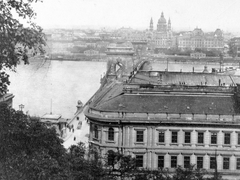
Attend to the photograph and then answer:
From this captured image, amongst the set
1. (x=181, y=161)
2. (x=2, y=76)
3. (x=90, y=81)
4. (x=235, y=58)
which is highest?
(x=235, y=58)

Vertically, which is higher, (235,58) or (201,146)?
(235,58)

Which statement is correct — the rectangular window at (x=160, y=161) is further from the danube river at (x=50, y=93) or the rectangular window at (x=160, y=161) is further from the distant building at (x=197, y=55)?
the distant building at (x=197, y=55)

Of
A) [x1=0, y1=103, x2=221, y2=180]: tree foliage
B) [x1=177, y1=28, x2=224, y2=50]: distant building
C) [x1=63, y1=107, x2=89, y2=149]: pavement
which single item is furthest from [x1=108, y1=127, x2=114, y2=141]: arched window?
[x1=177, y1=28, x2=224, y2=50]: distant building

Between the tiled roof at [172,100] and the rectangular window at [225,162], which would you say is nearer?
the rectangular window at [225,162]

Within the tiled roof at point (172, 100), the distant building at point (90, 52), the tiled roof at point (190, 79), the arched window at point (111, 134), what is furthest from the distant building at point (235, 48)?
the arched window at point (111, 134)

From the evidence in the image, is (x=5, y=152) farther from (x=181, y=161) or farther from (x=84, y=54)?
(x=84, y=54)

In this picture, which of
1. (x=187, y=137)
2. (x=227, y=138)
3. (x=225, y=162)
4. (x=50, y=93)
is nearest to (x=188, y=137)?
(x=187, y=137)

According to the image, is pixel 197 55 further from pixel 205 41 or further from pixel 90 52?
pixel 90 52


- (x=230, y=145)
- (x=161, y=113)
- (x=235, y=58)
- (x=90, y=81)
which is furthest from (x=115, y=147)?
(x=235, y=58)
